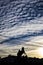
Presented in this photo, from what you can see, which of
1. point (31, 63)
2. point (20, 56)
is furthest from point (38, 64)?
point (20, 56)

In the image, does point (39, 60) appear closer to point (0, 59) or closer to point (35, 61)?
point (35, 61)

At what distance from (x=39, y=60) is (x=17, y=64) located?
25.4 feet

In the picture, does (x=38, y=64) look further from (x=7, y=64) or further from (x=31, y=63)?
(x=7, y=64)

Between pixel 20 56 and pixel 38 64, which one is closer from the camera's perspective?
pixel 38 64

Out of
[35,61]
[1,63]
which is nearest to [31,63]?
[35,61]

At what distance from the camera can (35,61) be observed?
95812mm

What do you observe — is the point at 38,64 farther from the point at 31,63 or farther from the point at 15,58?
the point at 15,58

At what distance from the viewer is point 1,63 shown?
9562cm

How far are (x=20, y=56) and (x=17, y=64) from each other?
220 inches

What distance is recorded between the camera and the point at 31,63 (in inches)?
3706

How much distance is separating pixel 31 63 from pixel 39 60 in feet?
14.3

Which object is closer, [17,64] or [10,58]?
[17,64]

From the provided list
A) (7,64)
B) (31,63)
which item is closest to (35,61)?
(31,63)

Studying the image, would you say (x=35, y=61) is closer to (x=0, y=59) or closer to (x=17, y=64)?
(x=17, y=64)
